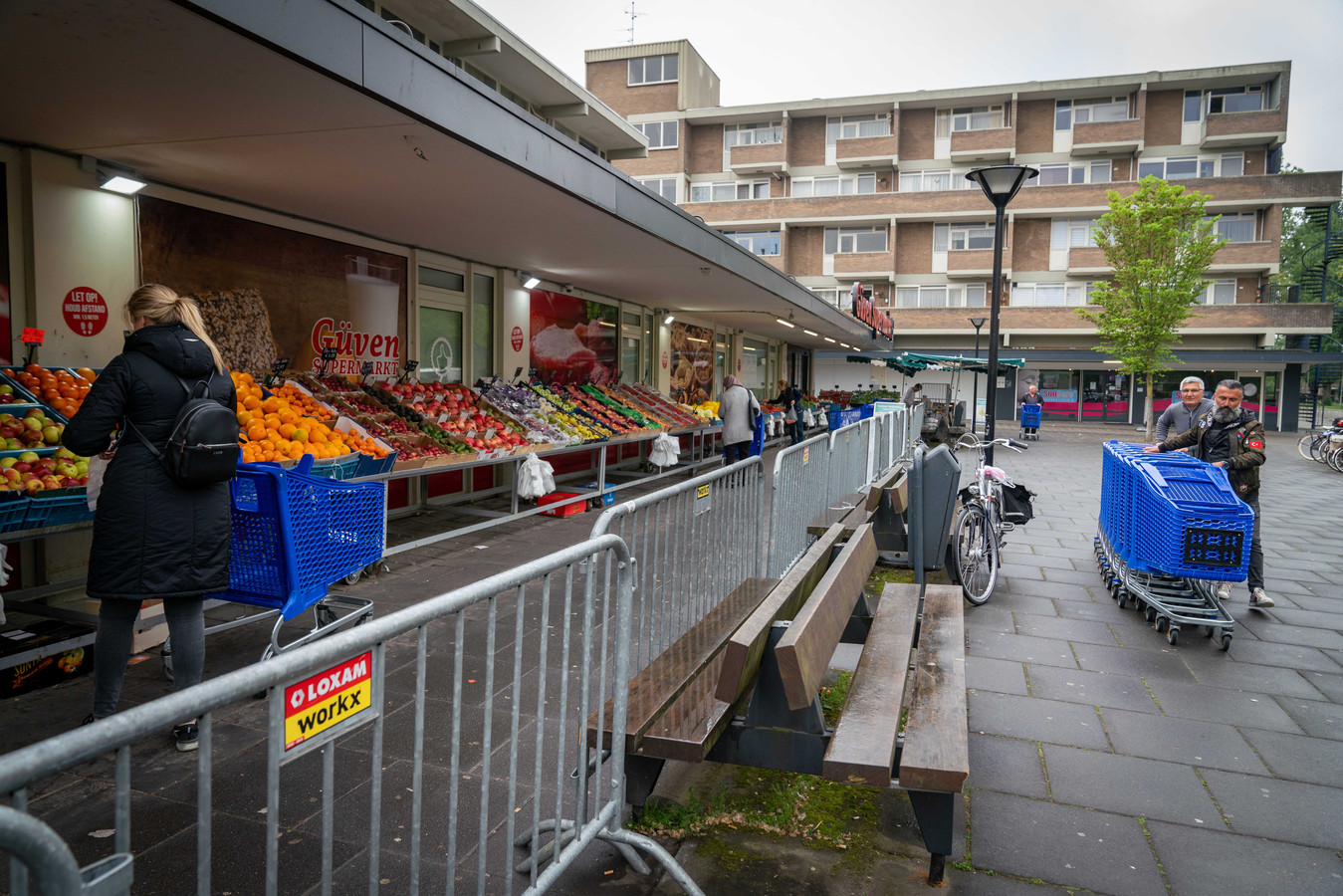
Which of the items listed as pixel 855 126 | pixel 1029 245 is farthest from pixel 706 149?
pixel 1029 245

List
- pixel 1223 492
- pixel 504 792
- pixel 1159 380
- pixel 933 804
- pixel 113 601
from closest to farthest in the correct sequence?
pixel 933 804 < pixel 504 792 < pixel 113 601 < pixel 1223 492 < pixel 1159 380

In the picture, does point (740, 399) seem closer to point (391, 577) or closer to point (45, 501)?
point (391, 577)

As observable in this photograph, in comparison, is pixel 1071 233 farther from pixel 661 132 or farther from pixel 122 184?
pixel 122 184

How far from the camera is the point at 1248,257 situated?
110 ft

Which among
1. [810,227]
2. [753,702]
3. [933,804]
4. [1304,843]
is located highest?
[810,227]

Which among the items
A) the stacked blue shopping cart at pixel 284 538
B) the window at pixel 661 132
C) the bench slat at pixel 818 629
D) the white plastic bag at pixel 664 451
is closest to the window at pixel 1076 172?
the window at pixel 661 132

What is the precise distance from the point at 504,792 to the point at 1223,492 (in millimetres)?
5146

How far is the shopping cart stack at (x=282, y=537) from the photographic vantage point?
13.2 feet

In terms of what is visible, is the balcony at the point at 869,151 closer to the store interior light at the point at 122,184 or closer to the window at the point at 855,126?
the window at the point at 855,126

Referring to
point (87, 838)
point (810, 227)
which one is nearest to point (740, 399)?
point (87, 838)

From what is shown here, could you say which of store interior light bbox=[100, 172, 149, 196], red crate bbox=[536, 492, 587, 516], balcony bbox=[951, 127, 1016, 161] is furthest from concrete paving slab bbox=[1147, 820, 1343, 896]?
balcony bbox=[951, 127, 1016, 161]

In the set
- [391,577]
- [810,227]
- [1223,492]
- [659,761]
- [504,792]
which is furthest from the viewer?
[810,227]

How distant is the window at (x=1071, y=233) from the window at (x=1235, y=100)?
6.79 meters

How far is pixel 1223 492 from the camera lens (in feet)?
18.2
